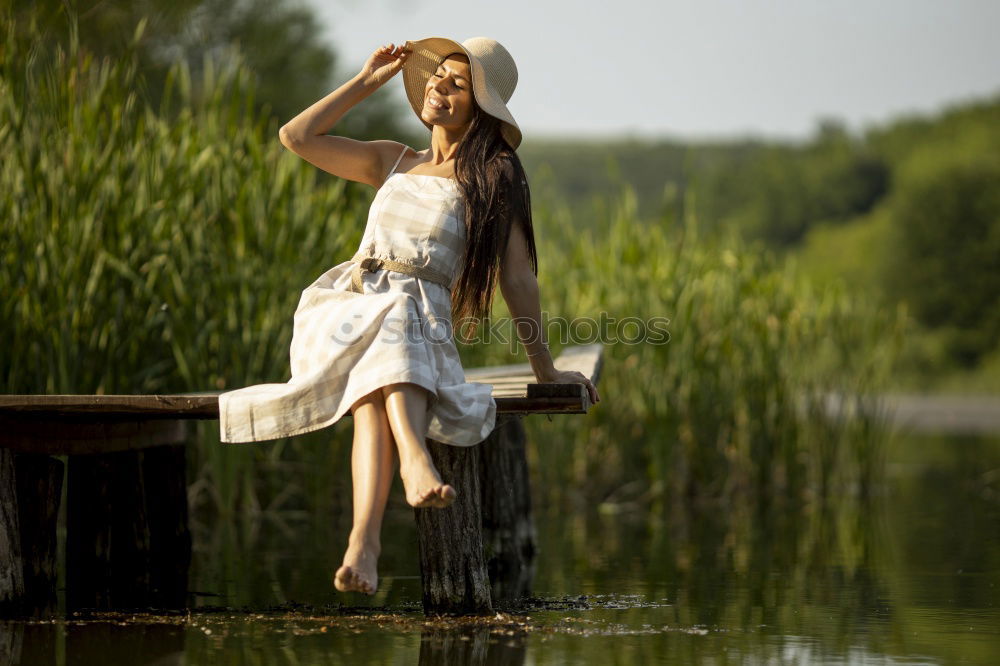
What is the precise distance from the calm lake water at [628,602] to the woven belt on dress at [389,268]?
0.88m

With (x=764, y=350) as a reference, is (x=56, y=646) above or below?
below

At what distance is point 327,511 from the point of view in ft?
19.5

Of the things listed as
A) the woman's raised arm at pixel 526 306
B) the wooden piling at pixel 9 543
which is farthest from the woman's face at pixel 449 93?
the wooden piling at pixel 9 543

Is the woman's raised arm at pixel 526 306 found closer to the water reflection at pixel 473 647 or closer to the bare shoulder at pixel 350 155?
the bare shoulder at pixel 350 155

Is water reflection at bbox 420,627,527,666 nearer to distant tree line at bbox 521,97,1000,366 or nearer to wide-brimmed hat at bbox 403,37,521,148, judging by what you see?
wide-brimmed hat at bbox 403,37,521,148

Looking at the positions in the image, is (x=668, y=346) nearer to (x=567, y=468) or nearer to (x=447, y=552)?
(x=567, y=468)

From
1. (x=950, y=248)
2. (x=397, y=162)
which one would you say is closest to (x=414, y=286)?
(x=397, y=162)

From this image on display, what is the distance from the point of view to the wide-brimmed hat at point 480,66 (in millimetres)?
3420

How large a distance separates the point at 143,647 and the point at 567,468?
379 centimetres

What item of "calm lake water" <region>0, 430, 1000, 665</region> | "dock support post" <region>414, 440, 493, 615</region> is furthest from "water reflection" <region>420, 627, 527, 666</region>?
"dock support post" <region>414, 440, 493, 615</region>

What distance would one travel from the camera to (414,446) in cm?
299

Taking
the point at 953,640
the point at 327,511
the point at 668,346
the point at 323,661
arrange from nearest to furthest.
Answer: the point at 323,661 → the point at 953,640 → the point at 327,511 → the point at 668,346

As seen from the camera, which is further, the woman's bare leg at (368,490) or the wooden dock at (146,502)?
the wooden dock at (146,502)

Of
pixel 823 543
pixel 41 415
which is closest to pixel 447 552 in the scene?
pixel 41 415
